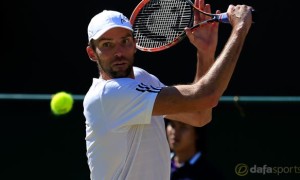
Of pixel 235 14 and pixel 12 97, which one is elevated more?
pixel 235 14

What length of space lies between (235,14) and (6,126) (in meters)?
3.00

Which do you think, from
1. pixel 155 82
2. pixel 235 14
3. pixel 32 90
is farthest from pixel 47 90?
pixel 235 14

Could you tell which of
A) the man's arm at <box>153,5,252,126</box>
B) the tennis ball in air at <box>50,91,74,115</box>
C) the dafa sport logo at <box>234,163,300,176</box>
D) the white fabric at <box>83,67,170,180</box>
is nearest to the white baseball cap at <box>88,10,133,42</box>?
the white fabric at <box>83,67,170,180</box>

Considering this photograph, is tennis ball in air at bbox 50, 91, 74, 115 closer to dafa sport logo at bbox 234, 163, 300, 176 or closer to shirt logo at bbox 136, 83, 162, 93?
dafa sport logo at bbox 234, 163, 300, 176

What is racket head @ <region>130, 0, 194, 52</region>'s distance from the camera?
3.82 metres

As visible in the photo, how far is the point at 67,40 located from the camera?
5676mm

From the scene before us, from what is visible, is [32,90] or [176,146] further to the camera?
[32,90]

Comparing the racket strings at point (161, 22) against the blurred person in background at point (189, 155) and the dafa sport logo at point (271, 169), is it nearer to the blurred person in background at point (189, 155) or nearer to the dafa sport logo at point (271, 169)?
the blurred person in background at point (189, 155)

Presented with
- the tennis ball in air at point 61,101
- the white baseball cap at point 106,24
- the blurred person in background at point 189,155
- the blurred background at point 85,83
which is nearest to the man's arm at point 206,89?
the white baseball cap at point 106,24

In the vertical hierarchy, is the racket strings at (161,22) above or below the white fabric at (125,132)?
above

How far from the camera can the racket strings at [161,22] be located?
12.6 ft

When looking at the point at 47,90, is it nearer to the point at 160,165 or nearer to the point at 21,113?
the point at 21,113

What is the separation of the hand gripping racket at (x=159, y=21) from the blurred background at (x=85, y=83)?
1.50m

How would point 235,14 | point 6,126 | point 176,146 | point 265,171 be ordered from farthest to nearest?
1. point 6,126
2. point 265,171
3. point 176,146
4. point 235,14
